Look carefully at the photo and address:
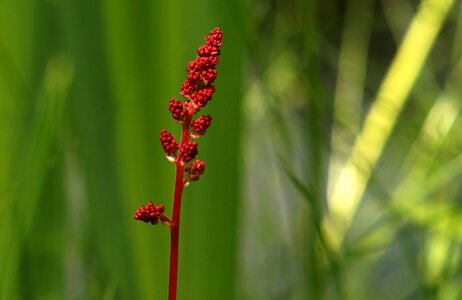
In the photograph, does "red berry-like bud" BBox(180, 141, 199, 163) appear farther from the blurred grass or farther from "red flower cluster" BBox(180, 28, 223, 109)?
the blurred grass

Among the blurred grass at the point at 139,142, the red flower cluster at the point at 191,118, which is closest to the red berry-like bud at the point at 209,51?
the red flower cluster at the point at 191,118

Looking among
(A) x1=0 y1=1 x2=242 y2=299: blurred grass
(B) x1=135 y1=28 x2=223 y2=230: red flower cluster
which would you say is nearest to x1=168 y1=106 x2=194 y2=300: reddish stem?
(B) x1=135 y1=28 x2=223 y2=230: red flower cluster

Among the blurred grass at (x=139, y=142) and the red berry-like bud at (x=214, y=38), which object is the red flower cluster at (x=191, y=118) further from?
the blurred grass at (x=139, y=142)

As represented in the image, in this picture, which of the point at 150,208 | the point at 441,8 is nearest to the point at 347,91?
the point at 441,8

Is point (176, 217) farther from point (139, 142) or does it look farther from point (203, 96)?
point (139, 142)

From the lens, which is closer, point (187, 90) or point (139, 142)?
point (187, 90)

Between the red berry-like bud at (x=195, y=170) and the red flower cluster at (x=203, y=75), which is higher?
the red flower cluster at (x=203, y=75)

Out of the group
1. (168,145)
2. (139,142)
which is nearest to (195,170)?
(168,145)

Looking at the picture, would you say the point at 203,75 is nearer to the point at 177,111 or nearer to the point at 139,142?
the point at 177,111
